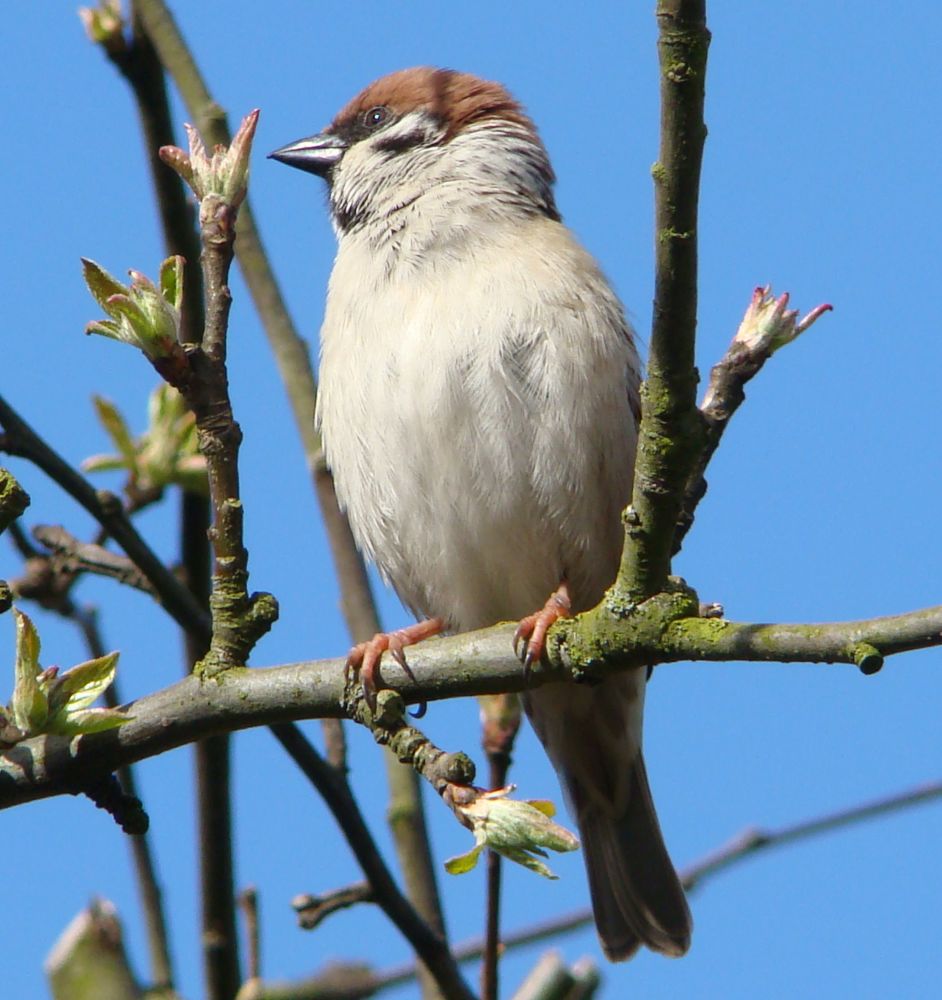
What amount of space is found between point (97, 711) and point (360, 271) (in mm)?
2493

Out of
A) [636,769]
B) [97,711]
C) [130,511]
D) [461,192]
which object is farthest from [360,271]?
[97,711]

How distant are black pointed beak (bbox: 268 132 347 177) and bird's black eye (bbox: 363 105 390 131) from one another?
5.0 inches

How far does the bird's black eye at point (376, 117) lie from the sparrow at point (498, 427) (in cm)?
34

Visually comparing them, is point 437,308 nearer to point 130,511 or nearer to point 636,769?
point 130,511

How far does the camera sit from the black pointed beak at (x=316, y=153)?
5.98m

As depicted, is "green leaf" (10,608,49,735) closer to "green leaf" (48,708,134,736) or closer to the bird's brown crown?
"green leaf" (48,708,134,736)

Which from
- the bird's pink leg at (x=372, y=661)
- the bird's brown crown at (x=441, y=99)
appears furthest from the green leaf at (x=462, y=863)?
the bird's brown crown at (x=441, y=99)

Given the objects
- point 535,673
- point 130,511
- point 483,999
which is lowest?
point 483,999

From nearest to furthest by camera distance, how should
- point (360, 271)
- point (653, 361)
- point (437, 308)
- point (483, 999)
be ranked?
point (653, 361) → point (483, 999) → point (437, 308) → point (360, 271)

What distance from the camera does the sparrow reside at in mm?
4457

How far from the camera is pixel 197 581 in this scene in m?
4.26

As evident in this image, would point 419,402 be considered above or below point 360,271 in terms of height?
below

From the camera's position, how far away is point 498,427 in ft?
14.6

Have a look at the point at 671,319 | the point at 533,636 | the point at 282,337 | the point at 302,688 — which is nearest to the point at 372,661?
the point at 302,688
